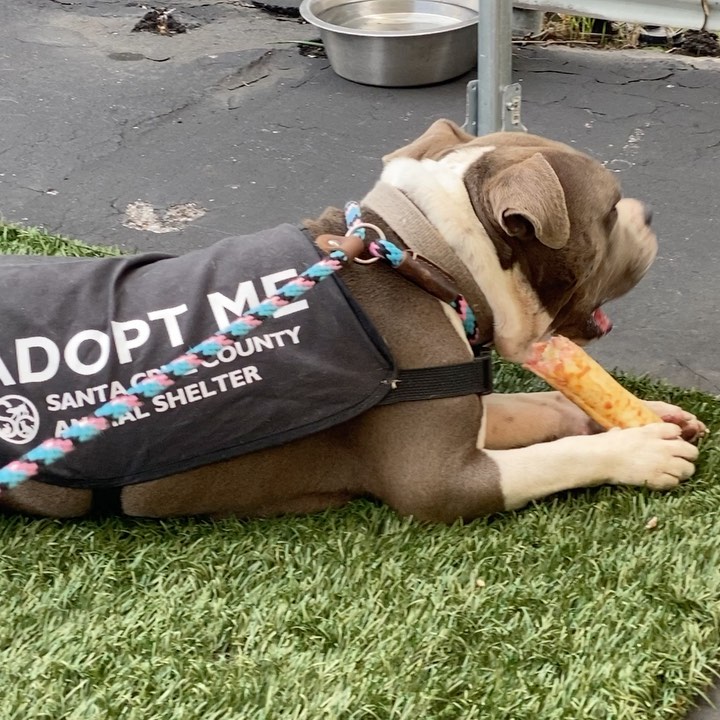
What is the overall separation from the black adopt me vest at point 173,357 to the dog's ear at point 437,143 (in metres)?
0.45

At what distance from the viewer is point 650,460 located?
2564 mm

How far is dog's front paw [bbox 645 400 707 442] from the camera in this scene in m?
2.74

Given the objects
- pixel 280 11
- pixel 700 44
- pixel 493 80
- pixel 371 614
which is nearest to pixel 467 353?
pixel 371 614

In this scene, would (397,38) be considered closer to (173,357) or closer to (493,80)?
(493,80)

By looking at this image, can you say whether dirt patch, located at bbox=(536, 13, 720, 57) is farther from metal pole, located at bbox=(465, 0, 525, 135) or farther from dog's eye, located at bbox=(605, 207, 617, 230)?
dog's eye, located at bbox=(605, 207, 617, 230)

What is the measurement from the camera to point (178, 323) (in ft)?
7.72

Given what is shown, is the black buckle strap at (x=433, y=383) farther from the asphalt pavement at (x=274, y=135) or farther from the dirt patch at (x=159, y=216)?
the dirt patch at (x=159, y=216)

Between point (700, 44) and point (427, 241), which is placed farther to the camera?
point (700, 44)

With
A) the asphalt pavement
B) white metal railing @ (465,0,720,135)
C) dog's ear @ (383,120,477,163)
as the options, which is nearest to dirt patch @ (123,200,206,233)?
the asphalt pavement

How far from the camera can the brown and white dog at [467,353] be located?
2.44 m

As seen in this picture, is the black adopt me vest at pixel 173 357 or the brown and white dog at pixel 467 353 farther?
the brown and white dog at pixel 467 353

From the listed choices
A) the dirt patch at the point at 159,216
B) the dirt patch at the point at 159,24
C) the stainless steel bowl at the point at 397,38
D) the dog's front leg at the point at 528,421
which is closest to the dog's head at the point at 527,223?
the dog's front leg at the point at 528,421

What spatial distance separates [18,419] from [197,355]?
0.53 meters

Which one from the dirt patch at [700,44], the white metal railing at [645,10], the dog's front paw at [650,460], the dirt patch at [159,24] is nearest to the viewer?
the dog's front paw at [650,460]
